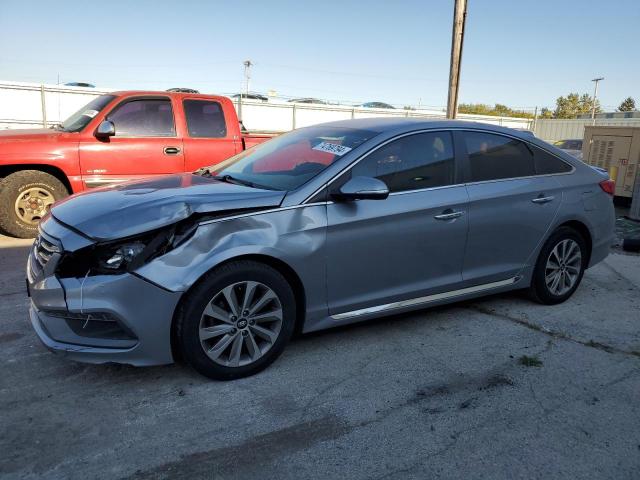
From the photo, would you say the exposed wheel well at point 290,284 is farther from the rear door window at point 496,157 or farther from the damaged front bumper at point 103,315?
the rear door window at point 496,157

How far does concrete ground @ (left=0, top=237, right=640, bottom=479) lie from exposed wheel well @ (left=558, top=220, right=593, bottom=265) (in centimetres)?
95

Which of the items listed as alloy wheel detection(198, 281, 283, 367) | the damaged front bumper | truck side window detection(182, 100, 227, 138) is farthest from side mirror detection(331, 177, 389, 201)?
truck side window detection(182, 100, 227, 138)

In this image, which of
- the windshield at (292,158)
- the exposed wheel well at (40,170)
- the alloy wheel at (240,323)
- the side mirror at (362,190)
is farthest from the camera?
the exposed wheel well at (40,170)

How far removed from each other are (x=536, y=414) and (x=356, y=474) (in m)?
1.19

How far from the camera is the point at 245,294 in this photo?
10.6 feet

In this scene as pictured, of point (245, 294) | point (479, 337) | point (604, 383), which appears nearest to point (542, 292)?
point (479, 337)

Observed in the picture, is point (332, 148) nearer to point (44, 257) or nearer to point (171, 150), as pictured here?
point (44, 257)

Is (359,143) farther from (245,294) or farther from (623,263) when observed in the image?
(623,263)

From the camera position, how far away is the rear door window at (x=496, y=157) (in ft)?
13.9

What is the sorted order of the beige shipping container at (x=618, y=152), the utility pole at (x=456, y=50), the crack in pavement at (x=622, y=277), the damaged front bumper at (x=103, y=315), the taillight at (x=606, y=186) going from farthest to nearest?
the beige shipping container at (x=618, y=152) → the utility pole at (x=456, y=50) → the crack in pavement at (x=622, y=277) → the taillight at (x=606, y=186) → the damaged front bumper at (x=103, y=315)

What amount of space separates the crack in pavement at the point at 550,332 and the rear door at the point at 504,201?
358 millimetres

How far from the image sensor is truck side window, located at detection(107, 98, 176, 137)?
7.00 m

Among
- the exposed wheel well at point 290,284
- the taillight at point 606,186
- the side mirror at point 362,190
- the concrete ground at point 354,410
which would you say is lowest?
the concrete ground at point 354,410

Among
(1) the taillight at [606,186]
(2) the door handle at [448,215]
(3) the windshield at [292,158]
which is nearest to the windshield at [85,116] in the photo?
(3) the windshield at [292,158]
